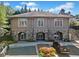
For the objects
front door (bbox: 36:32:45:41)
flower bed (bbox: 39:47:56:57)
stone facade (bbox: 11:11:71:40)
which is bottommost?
flower bed (bbox: 39:47:56:57)

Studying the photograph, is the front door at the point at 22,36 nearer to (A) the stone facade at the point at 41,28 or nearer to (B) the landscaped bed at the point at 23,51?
(A) the stone facade at the point at 41,28

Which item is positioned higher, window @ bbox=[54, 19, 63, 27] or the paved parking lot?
window @ bbox=[54, 19, 63, 27]

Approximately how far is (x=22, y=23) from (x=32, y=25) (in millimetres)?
204

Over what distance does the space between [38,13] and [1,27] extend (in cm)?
79

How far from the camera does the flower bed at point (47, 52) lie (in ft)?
60.5

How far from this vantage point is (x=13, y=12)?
1844 centimetres

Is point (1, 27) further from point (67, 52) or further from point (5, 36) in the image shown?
point (67, 52)

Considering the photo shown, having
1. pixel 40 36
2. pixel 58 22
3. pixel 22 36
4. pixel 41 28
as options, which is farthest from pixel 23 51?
pixel 58 22

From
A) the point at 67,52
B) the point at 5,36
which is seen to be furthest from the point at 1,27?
the point at 67,52

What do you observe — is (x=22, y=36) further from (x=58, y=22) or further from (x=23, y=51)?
(x=58, y=22)

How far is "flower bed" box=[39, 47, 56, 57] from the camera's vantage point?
1845 centimetres

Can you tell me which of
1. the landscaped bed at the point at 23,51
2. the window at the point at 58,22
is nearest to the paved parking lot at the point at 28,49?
the landscaped bed at the point at 23,51

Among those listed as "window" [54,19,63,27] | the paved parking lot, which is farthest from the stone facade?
the paved parking lot

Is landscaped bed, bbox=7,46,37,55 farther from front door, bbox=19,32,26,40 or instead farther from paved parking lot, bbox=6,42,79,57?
front door, bbox=19,32,26,40
